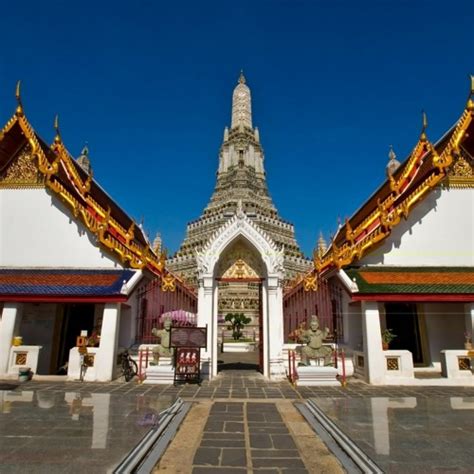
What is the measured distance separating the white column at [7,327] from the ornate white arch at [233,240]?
16.2ft

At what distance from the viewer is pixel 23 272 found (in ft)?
35.4

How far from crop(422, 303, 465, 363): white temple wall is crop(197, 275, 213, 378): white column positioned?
6410 millimetres

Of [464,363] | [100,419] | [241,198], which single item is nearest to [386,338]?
[464,363]

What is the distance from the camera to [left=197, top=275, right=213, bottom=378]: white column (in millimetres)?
9805

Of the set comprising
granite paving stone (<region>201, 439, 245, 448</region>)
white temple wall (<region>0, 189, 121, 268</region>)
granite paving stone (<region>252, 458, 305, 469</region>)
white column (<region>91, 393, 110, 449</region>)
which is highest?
white temple wall (<region>0, 189, 121, 268</region>)

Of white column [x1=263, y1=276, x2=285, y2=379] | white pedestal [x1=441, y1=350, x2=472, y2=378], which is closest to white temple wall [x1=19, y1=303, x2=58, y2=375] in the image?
white column [x1=263, y1=276, x2=285, y2=379]

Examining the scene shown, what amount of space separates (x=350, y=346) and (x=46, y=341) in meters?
9.13

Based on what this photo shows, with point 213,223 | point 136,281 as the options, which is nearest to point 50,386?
point 136,281

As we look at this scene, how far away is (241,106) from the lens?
58.1m

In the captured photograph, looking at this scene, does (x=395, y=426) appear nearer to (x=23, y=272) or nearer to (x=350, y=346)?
(x=350, y=346)

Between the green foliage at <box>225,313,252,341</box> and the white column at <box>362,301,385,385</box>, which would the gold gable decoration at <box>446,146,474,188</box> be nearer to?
the white column at <box>362,301,385,385</box>

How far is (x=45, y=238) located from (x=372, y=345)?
9.81 m

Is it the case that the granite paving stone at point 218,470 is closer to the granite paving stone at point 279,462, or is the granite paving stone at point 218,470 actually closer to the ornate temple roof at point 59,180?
the granite paving stone at point 279,462

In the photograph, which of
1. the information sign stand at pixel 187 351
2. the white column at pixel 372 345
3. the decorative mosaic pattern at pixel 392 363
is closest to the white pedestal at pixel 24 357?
the information sign stand at pixel 187 351
